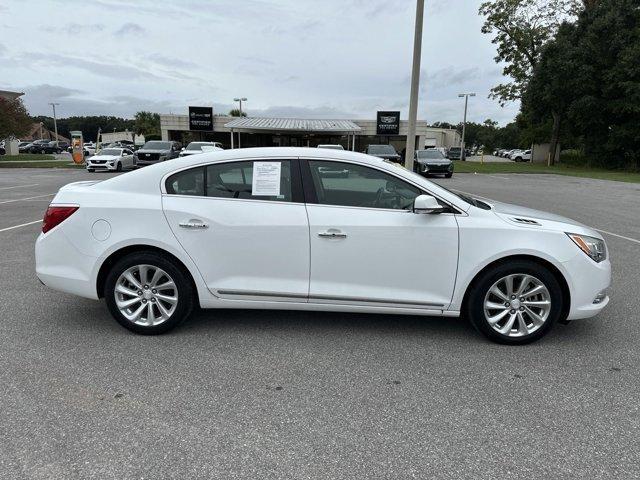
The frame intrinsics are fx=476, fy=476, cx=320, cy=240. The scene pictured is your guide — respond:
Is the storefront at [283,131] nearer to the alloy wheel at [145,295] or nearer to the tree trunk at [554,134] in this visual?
the tree trunk at [554,134]

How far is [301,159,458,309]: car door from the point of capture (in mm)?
3830

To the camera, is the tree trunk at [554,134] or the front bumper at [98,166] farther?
the tree trunk at [554,134]

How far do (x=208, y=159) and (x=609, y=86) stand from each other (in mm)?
39053

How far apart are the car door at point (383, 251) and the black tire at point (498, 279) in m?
0.22

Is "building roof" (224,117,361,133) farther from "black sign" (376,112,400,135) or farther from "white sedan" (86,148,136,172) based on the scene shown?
"white sedan" (86,148,136,172)

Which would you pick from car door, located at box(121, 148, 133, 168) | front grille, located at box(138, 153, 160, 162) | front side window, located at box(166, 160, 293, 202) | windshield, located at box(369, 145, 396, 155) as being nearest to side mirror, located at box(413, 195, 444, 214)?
front side window, located at box(166, 160, 293, 202)

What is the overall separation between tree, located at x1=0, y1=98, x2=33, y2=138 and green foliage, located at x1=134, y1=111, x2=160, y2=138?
173 feet

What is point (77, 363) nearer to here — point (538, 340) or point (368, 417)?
point (368, 417)

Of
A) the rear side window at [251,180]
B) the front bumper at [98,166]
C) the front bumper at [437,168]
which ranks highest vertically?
the rear side window at [251,180]

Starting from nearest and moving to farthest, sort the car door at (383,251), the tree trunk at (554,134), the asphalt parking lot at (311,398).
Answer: the asphalt parking lot at (311,398) → the car door at (383,251) → the tree trunk at (554,134)

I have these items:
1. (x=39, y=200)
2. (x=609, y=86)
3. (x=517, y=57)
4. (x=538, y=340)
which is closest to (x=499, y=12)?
(x=517, y=57)

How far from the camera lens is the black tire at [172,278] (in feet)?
13.1

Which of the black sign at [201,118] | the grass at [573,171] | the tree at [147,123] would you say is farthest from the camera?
the tree at [147,123]

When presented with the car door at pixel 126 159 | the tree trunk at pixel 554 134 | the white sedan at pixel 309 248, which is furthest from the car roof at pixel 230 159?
the tree trunk at pixel 554 134
